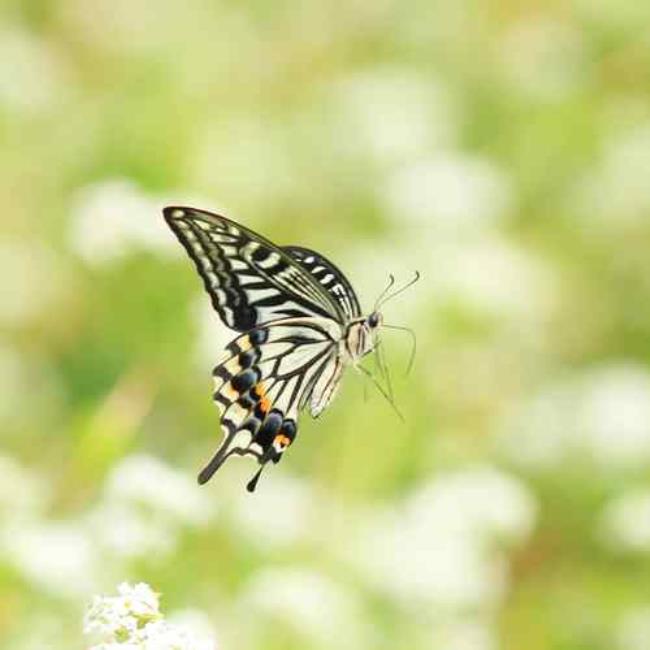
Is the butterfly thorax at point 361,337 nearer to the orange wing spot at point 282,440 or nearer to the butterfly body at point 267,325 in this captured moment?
the butterfly body at point 267,325

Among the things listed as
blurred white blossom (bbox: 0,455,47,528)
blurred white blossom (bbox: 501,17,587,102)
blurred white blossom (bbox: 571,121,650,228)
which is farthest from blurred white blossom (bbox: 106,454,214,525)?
blurred white blossom (bbox: 501,17,587,102)

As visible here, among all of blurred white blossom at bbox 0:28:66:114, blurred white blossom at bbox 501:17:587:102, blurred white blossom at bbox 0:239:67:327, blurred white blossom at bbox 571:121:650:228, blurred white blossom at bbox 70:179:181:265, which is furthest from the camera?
blurred white blossom at bbox 501:17:587:102

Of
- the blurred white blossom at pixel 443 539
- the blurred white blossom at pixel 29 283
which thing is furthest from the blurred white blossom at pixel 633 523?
the blurred white blossom at pixel 29 283

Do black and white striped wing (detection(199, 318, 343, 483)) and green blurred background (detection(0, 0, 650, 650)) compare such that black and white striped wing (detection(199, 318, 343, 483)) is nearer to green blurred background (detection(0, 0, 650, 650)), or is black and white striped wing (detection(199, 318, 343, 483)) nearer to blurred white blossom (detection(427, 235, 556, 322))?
green blurred background (detection(0, 0, 650, 650))

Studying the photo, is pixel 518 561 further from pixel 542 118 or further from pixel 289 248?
pixel 289 248

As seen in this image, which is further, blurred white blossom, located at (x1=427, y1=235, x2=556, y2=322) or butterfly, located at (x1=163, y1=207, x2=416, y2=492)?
blurred white blossom, located at (x1=427, y1=235, x2=556, y2=322)

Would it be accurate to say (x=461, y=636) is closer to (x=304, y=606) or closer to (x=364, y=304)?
(x=304, y=606)

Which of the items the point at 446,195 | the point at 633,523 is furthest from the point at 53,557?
the point at 446,195

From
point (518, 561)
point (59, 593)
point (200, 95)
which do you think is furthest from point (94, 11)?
point (59, 593)
